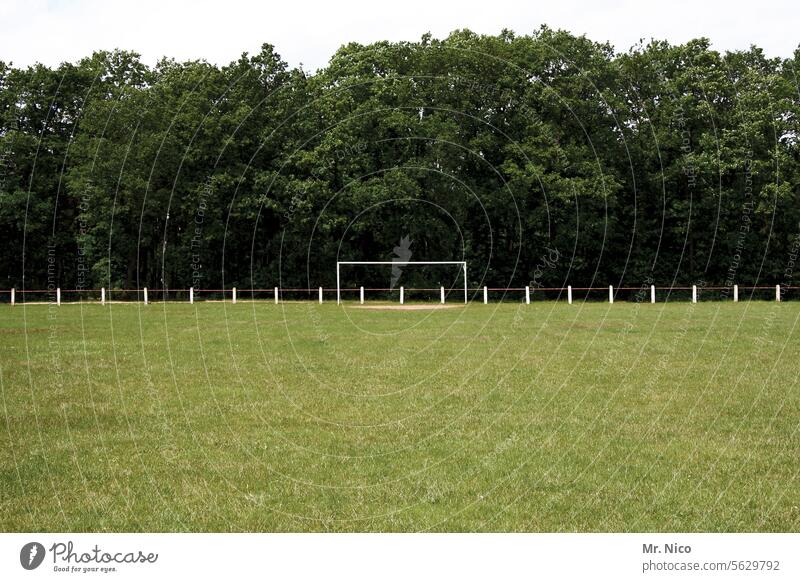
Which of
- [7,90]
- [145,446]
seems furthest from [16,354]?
[7,90]

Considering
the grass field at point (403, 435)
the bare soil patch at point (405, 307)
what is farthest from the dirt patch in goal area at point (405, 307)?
the grass field at point (403, 435)

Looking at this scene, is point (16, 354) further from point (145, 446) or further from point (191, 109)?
point (191, 109)

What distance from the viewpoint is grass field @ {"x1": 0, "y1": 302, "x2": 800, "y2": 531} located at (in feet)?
26.8

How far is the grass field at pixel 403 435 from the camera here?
8172mm

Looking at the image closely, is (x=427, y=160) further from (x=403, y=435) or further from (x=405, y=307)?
(x=403, y=435)

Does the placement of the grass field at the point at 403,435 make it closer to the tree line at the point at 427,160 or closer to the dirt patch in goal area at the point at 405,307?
the dirt patch in goal area at the point at 405,307

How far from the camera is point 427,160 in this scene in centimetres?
5328

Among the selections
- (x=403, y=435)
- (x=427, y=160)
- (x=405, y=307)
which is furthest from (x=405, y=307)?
(x=403, y=435)

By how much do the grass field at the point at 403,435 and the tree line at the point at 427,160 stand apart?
28361 millimetres

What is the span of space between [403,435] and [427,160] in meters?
42.9

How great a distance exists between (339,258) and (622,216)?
768 inches

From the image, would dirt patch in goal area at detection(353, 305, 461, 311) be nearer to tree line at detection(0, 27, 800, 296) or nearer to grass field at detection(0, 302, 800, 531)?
tree line at detection(0, 27, 800, 296)

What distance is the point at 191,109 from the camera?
53.7 meters

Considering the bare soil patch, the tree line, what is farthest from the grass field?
Result: the tree line
